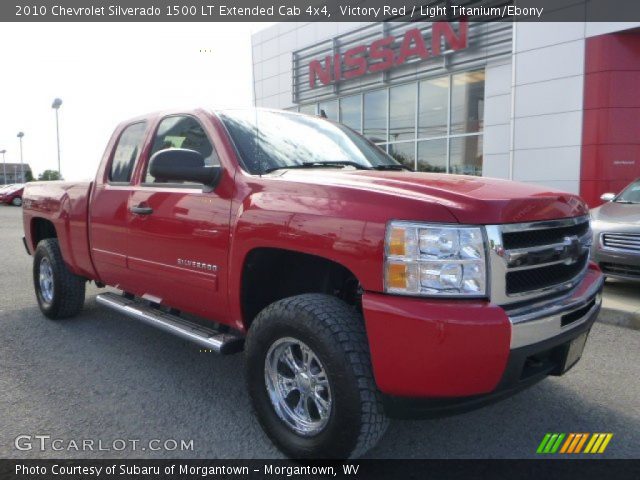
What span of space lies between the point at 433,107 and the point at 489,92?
1923 mm

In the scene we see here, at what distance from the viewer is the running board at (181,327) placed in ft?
9.95

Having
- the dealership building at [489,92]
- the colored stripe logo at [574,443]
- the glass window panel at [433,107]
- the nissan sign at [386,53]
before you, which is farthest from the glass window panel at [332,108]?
the colored stripe logo at [574,443]

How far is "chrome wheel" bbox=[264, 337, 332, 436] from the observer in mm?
2561

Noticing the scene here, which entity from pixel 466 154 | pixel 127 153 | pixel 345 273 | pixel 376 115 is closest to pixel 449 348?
pixel 345 273

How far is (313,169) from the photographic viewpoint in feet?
10.4

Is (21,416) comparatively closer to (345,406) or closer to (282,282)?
(282,282)

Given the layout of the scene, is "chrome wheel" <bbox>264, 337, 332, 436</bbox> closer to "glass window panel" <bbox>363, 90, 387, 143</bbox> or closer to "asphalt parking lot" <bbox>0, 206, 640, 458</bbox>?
"asphalt parking lot" <bbox>0, 206, 640, 458</bbox>

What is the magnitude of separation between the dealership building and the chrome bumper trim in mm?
7085

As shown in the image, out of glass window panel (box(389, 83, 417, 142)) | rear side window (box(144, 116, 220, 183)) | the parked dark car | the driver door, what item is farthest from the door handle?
glass window panel (box(389, 83, 417, 142))

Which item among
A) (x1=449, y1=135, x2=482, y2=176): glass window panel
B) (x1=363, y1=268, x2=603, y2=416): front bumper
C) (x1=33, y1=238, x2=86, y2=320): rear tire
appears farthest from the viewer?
(x1=449, y1=135, x2=482, y2=176): glass window panel

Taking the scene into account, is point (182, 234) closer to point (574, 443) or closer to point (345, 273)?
point (345, 273)

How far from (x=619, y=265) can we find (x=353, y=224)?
15.5 feet

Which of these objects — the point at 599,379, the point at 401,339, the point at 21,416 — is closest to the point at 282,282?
the point at 401,339

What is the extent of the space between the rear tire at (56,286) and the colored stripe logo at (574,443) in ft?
13.7
